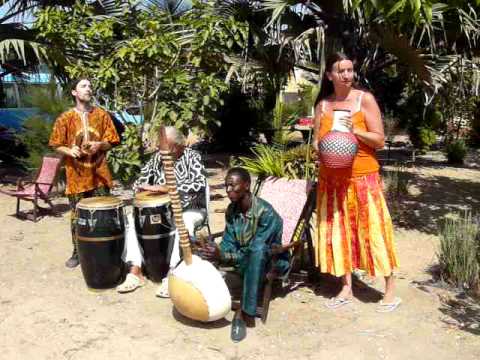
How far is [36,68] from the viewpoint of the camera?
33.2 feet

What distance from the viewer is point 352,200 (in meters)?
4.11

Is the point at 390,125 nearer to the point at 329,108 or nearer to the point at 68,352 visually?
the point at 329,108

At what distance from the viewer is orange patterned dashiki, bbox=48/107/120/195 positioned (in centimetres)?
496

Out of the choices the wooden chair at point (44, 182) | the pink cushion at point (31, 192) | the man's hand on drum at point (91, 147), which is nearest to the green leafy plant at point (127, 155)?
the wooden chair at point (44, 182)

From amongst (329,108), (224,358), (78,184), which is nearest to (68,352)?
(224,358)

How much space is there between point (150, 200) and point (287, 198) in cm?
109

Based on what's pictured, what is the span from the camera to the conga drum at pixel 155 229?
4.54m

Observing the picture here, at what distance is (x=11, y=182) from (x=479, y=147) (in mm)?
11196

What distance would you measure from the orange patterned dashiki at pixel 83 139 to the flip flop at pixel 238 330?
6.33 ft

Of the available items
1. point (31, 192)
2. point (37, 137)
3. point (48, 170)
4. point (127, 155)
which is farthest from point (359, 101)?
point (37, 137)

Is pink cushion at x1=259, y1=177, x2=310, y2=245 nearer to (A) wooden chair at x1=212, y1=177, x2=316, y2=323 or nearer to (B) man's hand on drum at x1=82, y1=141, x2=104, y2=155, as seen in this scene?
(A) wooden chair at x1=212, y1=177, x2=316, y2=323

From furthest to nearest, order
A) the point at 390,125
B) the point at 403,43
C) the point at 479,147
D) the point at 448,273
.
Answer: the point at 479,147 < the point at 390,125 < the point at 403,43 < the point at 448,273

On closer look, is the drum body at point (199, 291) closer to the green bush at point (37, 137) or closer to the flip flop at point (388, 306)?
the flip flop at point (388, 306)

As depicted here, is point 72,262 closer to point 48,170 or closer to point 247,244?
point 247,244
